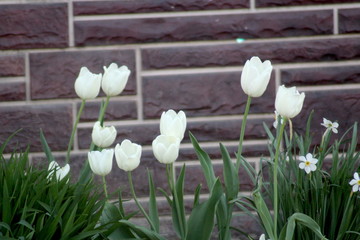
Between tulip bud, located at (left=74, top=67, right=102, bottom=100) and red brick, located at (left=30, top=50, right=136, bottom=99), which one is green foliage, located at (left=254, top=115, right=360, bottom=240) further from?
red brick, located at (left=30, top=50, right=136, bottom=99)

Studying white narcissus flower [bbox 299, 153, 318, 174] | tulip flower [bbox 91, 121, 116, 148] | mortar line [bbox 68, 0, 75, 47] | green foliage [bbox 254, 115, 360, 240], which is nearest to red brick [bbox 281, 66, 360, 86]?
green foliage [bbox 254, 115, 360, 240]

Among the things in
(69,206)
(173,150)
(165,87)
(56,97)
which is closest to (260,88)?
(173,150)

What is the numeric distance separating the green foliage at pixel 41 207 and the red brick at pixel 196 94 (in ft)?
2.43

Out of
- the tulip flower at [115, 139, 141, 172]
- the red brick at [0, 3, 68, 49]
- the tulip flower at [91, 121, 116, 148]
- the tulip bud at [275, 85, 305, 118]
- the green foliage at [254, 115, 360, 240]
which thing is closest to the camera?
the tulip bud at [275, 85, 305, 118]

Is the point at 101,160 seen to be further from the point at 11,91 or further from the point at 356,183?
the point at 11,91

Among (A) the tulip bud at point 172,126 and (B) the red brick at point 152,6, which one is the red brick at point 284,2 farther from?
(A) the tulip bud at point 172,126

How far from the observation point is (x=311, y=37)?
2.44 metres

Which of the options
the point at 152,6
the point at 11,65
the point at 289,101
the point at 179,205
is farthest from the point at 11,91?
the point at 289,101

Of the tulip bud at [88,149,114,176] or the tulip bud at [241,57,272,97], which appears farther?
the tulip bud at [88,149,114,176]

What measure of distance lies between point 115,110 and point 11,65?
431 mm

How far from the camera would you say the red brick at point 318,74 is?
7.97 feet

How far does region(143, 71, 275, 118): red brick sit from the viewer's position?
7.93 ft

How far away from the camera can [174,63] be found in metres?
2.42

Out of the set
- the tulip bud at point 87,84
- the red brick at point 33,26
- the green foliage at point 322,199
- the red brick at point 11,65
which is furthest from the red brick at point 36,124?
the green foliage at point 322,199
